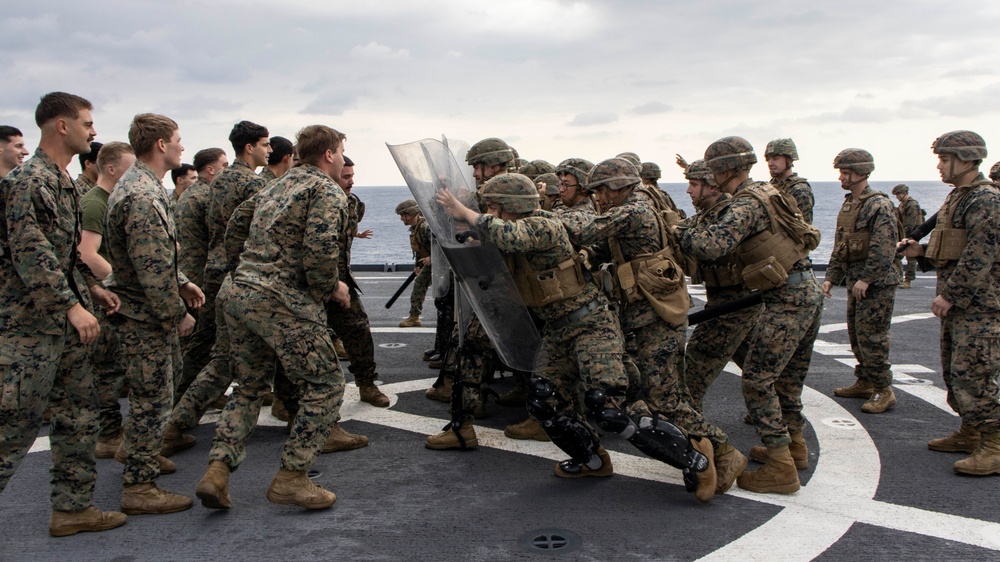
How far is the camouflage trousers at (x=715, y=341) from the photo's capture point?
537cm

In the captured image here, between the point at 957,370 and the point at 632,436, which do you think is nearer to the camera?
the point at 632,436

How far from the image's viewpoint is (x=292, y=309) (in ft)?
13.8

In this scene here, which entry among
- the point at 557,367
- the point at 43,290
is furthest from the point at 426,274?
the point at 43,290

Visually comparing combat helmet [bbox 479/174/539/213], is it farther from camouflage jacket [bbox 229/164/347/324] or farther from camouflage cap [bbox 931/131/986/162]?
camouflage cap [bbox 931/131/986/162]

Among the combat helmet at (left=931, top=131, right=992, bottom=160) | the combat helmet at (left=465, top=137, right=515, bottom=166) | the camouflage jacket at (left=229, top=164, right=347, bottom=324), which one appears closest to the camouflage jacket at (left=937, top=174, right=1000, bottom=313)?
the combat helmet at (left=931, top=131, right=992, bottom=160)

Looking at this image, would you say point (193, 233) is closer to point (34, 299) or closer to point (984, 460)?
point (34, 299)

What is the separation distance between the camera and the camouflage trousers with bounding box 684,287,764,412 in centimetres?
537

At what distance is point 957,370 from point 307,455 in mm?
4085

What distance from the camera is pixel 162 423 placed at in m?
4.40

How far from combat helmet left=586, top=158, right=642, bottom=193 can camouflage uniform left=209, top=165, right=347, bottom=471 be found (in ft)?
5.08

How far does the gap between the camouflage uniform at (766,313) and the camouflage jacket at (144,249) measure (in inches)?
117

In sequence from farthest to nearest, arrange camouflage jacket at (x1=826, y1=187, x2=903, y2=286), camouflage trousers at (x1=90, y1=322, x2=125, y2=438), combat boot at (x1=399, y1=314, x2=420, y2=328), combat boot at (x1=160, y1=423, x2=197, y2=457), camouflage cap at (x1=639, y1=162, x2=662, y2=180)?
combat boot at (x1=399, y1=314, x2=420, y2=328) → camouflage cap at (x1=639, y1=162, x2=662, y2=180) → camouflage jacket at (x1=826, y1=187, x2=903, y2=286) → combat boot at (x1=160, y1=423, x2=197, y2=457) → camouflage trousers at (x1=90, y1=322, x2=125, y2=438)

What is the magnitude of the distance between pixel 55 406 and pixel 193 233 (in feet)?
9.26

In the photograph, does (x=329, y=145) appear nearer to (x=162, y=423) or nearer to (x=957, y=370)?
(x=162, y=423)
